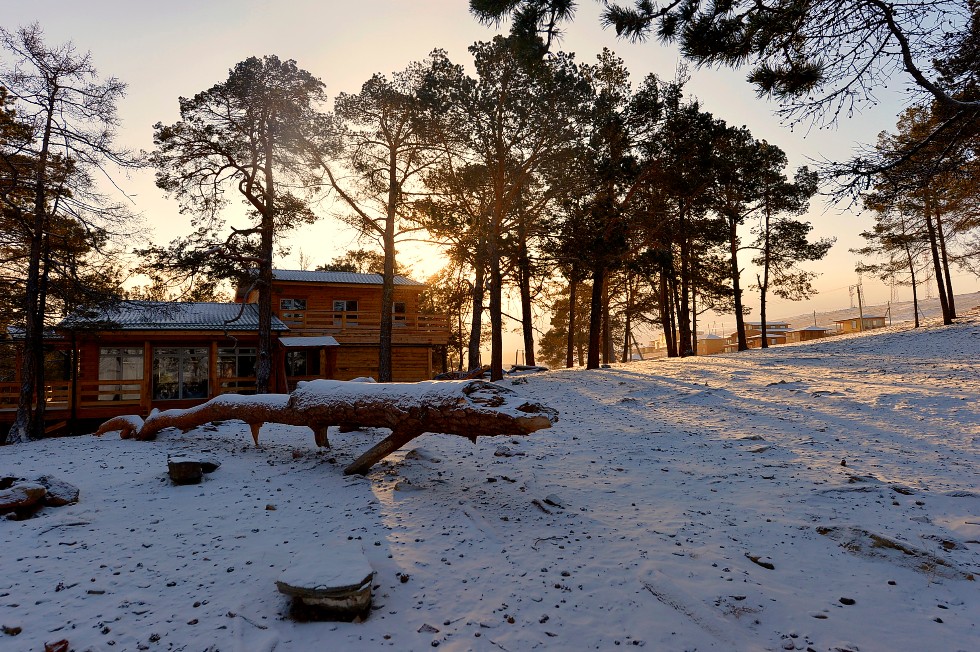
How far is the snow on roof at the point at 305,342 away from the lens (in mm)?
22477

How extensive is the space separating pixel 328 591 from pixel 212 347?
64.3 feet

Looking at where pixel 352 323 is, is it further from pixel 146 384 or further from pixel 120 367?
pixel 120 367

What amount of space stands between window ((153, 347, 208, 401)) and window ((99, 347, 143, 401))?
72 centimetres

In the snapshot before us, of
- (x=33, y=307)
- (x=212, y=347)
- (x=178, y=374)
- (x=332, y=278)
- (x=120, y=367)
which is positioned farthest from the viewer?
(x=332, y=278)

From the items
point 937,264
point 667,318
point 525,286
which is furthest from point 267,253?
point 937,264

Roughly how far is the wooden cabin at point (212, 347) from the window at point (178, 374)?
0.13 ft

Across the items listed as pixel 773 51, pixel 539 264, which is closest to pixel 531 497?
pixel 773 51

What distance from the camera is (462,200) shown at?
18.7 m

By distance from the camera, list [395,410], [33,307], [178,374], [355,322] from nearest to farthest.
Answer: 1. [395,410]
2. [33,307]
3. [178,374]
4. [355,322]

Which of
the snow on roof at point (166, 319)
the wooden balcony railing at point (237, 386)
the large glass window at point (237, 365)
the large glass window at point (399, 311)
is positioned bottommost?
the wooden balcony railing at point (237, 386)

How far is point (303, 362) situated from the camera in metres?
26.2

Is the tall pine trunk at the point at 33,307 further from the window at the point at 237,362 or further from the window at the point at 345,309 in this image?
the window at the point at 345,309

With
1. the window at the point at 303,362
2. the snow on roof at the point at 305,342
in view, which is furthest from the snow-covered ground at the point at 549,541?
the window at the point at 303,362

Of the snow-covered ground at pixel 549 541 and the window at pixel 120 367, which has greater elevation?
the window at pixel 120 367
